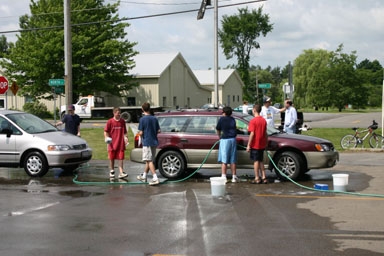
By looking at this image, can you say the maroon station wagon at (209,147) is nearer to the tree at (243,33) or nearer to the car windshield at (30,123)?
the car windshield at (30,123)

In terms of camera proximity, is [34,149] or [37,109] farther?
[37,109]

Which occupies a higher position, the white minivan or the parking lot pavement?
the white minivan

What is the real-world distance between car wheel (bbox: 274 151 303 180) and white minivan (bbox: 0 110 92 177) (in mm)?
5068

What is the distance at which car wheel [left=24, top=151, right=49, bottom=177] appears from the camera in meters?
12.1

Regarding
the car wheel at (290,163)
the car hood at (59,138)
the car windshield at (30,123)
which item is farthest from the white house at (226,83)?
the car wheel at (290,163)

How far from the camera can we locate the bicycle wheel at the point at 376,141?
1809cm

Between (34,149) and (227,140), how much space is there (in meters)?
5.00

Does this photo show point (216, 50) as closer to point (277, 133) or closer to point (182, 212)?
point (277, 133)

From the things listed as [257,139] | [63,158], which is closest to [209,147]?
[257,139]

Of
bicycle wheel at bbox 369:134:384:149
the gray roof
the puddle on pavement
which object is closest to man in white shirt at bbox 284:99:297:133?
bicycle wheel at bbox 369:134:384:149

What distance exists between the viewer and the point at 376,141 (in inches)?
712

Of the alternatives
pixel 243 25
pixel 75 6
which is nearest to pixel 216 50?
pixel 75 6

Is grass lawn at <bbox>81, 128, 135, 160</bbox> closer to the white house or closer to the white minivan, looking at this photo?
the white minivan

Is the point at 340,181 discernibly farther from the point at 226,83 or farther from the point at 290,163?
the point at 226,83
